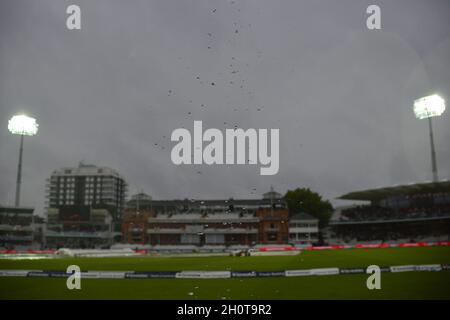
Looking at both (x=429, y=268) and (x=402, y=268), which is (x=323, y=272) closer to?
(x=402, y=268)

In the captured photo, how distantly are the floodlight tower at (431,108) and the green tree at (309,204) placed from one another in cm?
3709

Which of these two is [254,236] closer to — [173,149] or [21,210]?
[21,210]

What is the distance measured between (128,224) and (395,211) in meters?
52.1

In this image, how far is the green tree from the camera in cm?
9721

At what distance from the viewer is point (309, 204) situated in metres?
98.1

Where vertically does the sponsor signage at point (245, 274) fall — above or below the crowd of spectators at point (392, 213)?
below

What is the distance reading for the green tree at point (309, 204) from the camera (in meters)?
97.2

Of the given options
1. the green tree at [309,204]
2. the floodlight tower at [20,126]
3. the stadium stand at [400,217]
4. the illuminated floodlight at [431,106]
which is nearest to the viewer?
the illuminated floodlight at [431,106]

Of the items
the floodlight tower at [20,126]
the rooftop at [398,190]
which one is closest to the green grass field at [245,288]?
the floodlight tower at [20,126]

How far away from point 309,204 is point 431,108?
42507mm

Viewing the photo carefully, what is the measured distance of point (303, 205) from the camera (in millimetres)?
97688

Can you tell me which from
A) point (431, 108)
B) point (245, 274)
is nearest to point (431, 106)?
point (431, 108)

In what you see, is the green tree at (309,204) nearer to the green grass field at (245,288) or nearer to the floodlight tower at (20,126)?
the floodlight tower at (20,126)

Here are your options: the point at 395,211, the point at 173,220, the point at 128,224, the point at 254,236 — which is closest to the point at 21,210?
the point at 128,224
